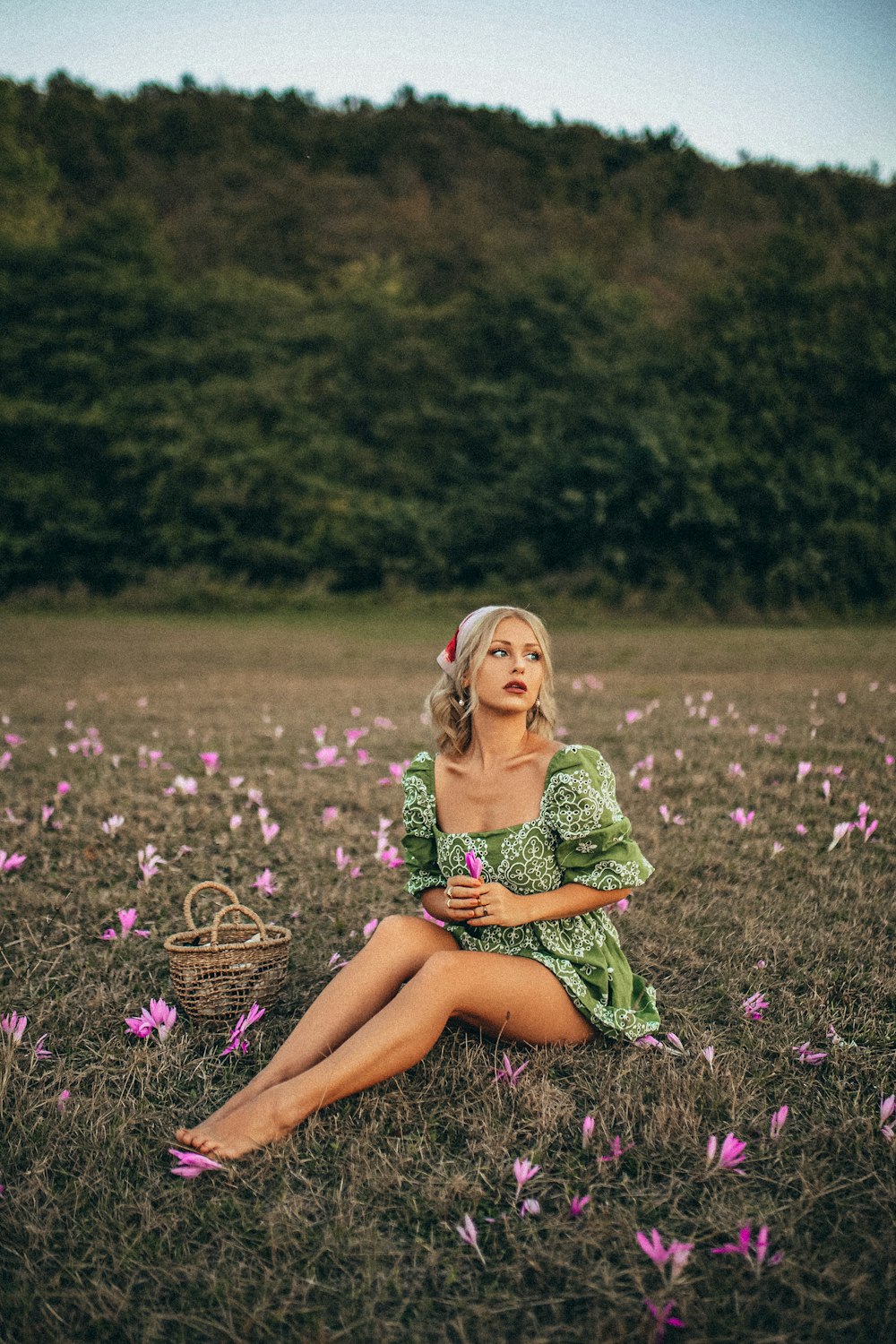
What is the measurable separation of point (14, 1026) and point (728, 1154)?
1945mm

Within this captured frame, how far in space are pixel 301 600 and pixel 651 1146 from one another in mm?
20583

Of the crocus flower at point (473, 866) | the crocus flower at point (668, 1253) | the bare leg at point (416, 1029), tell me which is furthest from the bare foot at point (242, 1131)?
the crocus flower at point (668, 1253)

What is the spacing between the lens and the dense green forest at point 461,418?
71.6ft

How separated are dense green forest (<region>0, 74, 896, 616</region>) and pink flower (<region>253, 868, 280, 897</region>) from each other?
1713 cm

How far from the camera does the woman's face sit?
2.73 metres

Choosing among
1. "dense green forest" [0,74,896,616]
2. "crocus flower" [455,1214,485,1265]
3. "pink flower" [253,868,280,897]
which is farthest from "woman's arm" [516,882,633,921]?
"dense green forest" [0,74,896,616]

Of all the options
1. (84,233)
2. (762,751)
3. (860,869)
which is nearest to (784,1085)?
(860,869)

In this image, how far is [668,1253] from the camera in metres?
1.83

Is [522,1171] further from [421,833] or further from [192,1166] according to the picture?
[421,833]

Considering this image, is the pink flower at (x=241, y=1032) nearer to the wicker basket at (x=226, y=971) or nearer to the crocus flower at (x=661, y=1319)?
the wicker basket at (x=226, y=971)

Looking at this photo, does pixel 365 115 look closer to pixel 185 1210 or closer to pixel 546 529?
pixel 546 529

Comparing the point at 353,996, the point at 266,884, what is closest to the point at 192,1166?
the point at 353,996

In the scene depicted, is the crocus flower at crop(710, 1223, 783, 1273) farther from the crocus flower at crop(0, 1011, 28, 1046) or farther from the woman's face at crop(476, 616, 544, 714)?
the crocus flower at crop(0, 1011, 28, 1046)

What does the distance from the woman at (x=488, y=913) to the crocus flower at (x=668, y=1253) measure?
28.7 inches
